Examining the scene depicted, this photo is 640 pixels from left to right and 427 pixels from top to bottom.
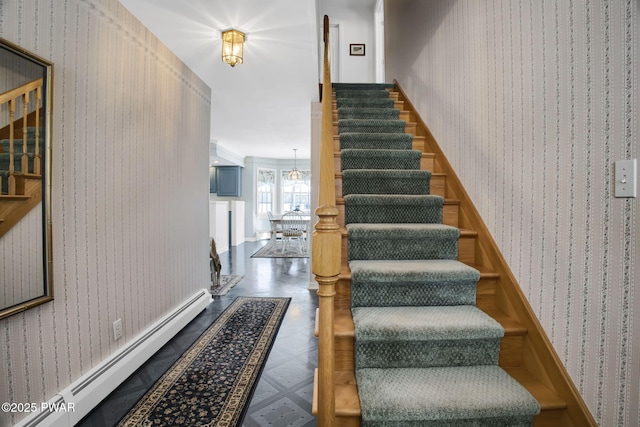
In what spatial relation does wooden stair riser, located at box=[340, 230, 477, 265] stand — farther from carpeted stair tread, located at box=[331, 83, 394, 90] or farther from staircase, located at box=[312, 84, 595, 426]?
carpeted stair tread, located at box=[331, 83, 394, 90]

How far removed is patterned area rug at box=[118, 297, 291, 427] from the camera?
5.16ft

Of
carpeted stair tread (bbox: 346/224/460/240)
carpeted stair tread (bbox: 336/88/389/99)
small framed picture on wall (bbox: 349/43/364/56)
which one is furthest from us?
small framed picture on wall (bbox: 349/43/364/56)

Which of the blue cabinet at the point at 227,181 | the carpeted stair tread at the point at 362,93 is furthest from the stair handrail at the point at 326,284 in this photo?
the blue cabinet at the point at 227,181

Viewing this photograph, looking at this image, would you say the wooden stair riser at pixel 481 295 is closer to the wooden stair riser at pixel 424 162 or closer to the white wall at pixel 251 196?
the wooden stair riser at pixel 424 162

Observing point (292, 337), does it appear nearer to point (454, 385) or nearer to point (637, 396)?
point (454, 385)

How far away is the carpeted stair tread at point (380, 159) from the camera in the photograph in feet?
7.88

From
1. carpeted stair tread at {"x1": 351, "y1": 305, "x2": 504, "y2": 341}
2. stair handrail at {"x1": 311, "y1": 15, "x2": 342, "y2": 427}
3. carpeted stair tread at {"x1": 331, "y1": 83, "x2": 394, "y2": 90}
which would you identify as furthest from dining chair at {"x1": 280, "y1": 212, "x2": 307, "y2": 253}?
stair handrail at {"x1": 311, "y1": 15, "x2": 342, "y2": 427}

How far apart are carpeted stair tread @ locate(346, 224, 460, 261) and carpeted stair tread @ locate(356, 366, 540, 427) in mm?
691

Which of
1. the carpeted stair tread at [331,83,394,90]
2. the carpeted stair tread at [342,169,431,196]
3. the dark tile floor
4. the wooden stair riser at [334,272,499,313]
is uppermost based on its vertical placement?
the carpeted stair tread at [331,83,394,90]

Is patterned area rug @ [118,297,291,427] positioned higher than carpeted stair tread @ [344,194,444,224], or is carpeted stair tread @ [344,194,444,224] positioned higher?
carpeted stair tread @ [344,194,444,224]

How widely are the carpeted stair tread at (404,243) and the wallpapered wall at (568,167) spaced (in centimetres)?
25

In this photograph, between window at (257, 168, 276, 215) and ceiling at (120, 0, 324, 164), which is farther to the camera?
window at (257, 168, 276, 215)

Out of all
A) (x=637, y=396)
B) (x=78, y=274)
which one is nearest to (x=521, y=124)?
(x=637, y=396)

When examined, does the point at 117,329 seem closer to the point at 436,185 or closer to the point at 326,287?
the point at 326,287
